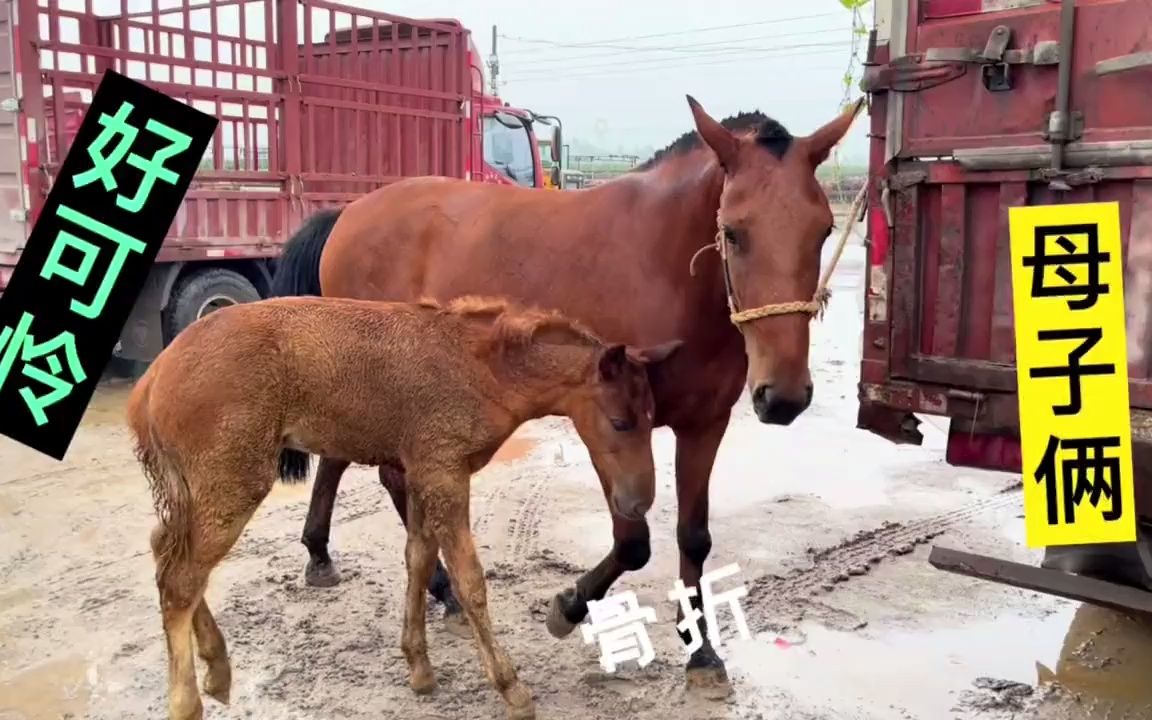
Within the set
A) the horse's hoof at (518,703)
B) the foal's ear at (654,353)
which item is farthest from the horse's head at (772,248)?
the horse's hoof at (518,703)

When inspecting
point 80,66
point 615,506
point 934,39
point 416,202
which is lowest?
point 615,506

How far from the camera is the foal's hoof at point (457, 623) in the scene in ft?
13.0

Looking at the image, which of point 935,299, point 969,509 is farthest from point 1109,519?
point 969,509

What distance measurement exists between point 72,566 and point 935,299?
3.79m

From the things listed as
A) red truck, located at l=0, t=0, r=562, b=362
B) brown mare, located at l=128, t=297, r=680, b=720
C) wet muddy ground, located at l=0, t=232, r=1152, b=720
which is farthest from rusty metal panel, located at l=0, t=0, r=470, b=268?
brown mare, located at l=128, t=297, r=680, b=720

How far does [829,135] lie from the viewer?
3117 mm

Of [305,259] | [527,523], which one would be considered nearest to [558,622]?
[527,523]

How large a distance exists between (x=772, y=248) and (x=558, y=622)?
175cm

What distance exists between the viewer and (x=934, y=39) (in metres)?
3.07

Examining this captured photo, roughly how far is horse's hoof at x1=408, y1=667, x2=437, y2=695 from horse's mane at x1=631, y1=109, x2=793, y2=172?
2.00 meters

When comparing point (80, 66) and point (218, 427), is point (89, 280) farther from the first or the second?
point (80, 66)

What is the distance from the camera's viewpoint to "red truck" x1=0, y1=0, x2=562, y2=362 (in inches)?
275

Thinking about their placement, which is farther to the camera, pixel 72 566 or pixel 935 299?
pixel 72 566

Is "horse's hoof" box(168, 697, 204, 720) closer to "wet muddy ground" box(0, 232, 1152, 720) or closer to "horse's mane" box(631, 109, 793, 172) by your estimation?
"wet muddy ground" box(0, 232, 1152, 720)
